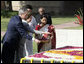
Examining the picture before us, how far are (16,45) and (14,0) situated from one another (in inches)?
1273

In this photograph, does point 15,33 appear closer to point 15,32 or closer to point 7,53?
point 15,32

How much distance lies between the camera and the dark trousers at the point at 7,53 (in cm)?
631

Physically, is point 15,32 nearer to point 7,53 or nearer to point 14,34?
point 14,34

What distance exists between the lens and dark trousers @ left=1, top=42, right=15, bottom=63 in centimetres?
631

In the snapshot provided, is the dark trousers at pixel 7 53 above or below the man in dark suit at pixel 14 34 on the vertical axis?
below

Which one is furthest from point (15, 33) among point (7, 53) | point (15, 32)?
point (7, 53)

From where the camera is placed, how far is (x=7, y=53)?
6.40 meters

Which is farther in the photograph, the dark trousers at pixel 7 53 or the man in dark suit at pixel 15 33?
the dark trousers at pixel 7 53

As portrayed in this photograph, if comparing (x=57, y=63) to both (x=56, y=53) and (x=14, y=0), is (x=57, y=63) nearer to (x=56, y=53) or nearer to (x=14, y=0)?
(x=56, y=53)

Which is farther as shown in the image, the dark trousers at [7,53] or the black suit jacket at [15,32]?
the dark trousers at [7,53]

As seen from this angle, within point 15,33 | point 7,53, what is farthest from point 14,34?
point 7,53

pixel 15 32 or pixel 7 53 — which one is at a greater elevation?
pixel 15 32

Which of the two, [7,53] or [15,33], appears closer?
[15,33]

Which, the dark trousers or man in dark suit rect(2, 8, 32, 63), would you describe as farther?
the dark trousers
